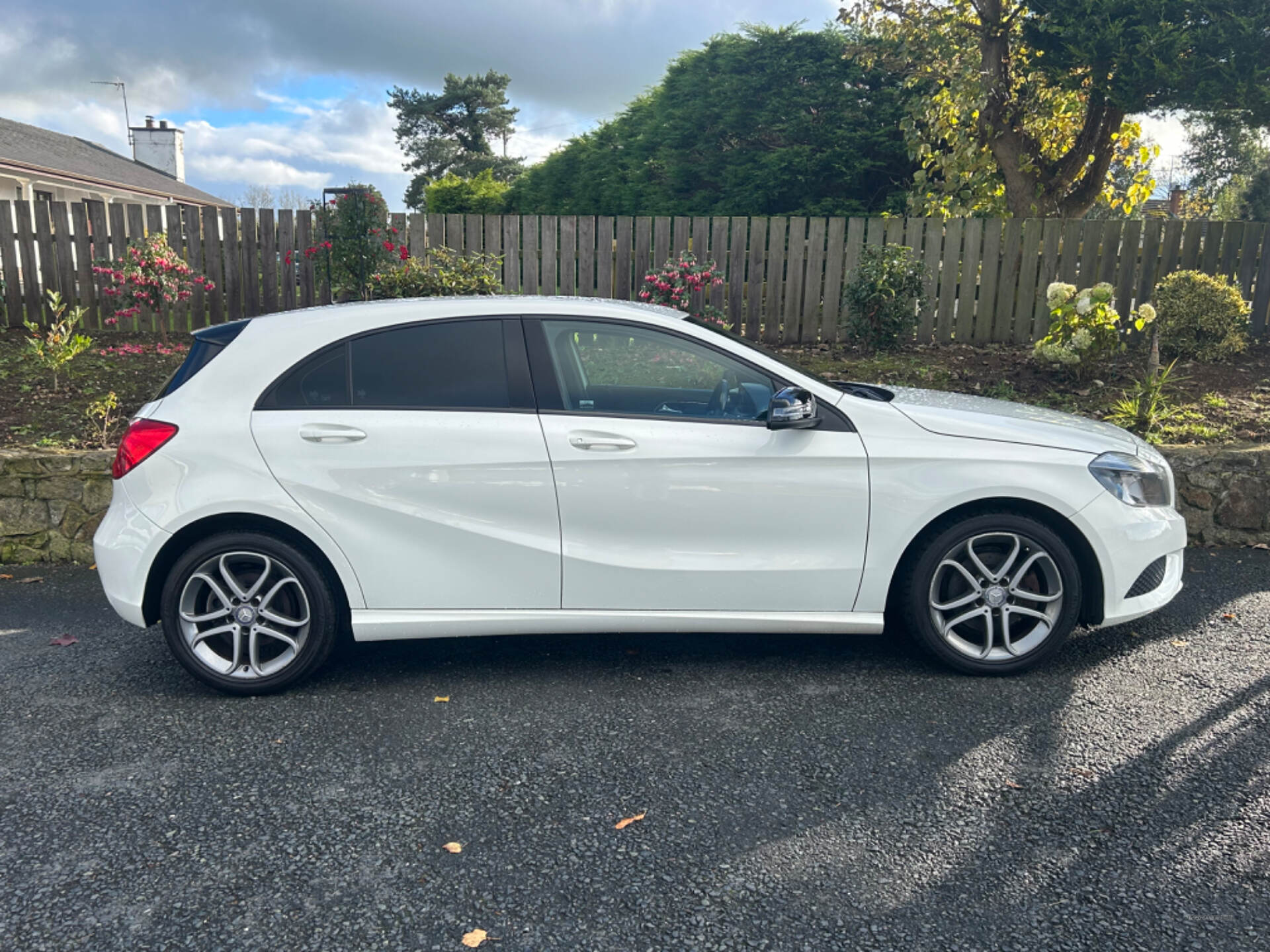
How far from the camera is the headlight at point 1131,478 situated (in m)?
4.00

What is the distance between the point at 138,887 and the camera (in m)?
2.66

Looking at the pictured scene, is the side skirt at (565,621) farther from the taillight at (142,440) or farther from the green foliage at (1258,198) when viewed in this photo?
the green foliage at (1258,198)

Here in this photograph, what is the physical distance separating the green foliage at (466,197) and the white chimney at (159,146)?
62.5 ft

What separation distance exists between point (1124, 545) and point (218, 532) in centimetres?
382

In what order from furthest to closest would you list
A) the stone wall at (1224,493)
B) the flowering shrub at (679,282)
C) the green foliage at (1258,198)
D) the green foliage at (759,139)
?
A: the green foliage at (1258,198)
the green foliage at (759,139)
the flowering shrub at (679,282)
the stone wall at (1224,493)

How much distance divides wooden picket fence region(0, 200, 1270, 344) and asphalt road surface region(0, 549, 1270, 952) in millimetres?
6454

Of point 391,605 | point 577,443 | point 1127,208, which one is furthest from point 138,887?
point 1127,208

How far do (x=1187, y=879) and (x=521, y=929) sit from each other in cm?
188

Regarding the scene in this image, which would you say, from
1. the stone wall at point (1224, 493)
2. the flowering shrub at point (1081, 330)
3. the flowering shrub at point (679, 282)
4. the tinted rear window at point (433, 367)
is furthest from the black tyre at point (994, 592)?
the flowering shrub at point (679, 282)

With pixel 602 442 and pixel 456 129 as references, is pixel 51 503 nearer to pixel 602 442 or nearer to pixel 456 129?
pixel 602 442

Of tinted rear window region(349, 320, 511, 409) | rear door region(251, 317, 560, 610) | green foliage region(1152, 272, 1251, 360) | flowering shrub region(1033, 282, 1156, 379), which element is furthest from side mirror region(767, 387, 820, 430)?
green foliage region(1152, 272, 1251, 360)

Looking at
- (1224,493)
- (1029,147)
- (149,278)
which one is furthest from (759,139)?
(1224,493)

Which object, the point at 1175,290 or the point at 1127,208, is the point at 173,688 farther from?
the point at 1127,208

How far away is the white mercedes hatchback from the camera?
12.6 feet
